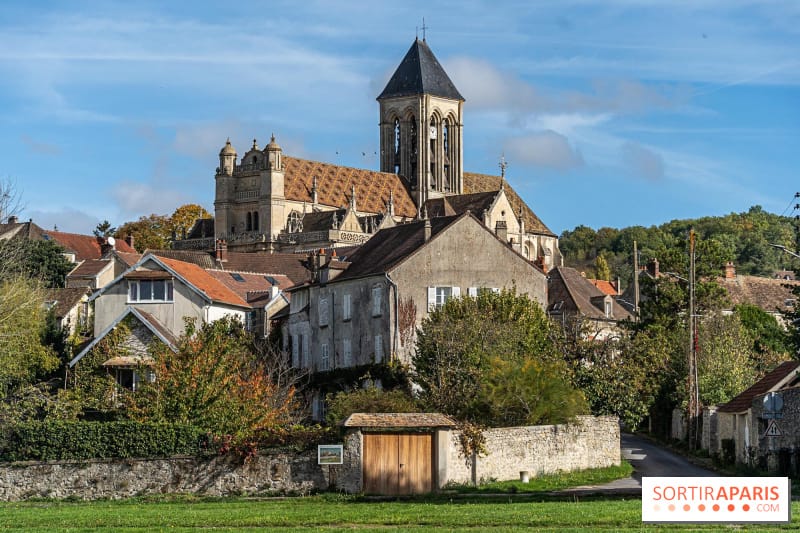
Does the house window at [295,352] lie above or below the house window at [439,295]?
below

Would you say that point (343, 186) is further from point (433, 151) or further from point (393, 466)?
point (393, 466)

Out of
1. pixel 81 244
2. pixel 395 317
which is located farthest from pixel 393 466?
pixel 81 244

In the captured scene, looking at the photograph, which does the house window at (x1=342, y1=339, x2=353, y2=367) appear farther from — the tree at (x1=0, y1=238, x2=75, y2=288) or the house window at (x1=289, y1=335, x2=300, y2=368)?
the tree at (x1=0, y1=238, x2=75, y2=288)

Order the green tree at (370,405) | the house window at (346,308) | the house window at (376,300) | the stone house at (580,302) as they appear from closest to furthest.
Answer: the green tree at (370,405)
the house window at (376,300)
the house window at (346,308)
the stone house at (580,302)

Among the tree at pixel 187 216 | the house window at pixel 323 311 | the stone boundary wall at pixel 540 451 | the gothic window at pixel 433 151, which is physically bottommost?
the stone boundary wall at pixel 540 451

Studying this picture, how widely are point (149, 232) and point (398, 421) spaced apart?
102 meters

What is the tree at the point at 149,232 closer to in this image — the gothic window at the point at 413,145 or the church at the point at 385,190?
the church at the point at 385,190

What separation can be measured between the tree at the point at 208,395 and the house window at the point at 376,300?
31.5ft

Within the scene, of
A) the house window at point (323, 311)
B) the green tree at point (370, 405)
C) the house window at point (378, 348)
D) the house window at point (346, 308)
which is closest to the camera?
the green tree at point (370, 405)

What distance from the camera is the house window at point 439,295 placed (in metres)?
55.7

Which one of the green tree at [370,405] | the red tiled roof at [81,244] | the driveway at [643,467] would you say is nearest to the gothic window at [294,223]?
the red tiled roof at [81,244]

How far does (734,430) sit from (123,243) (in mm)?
77538

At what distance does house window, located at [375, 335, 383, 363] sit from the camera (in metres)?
55.6

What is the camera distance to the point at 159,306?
188 ft
